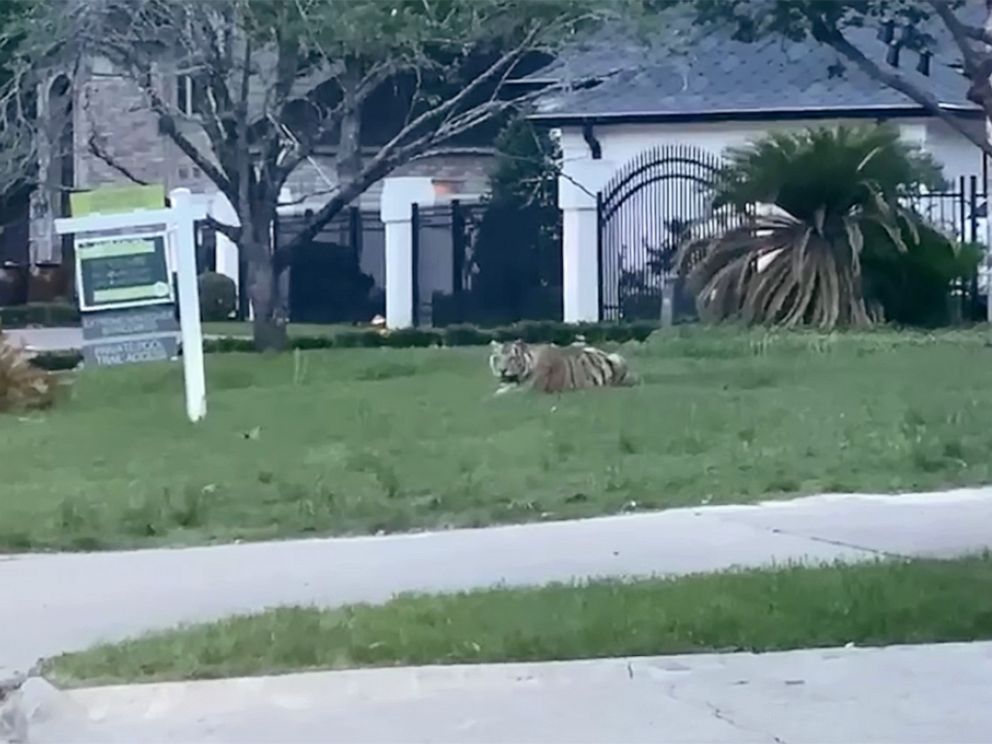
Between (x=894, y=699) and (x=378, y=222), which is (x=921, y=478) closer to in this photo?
(x=894, y=699)

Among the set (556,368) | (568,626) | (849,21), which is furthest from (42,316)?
(568,626)

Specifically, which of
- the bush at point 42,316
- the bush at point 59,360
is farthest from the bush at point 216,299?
the bush at point 59,360

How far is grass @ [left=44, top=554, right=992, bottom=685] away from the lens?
812 centimetres

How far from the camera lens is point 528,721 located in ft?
24.1

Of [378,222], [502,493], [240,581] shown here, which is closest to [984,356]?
[502,493]

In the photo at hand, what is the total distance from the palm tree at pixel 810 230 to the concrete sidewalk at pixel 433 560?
11399mm

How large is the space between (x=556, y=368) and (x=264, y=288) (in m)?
7.02

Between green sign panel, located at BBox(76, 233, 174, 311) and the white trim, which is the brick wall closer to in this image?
the white trim

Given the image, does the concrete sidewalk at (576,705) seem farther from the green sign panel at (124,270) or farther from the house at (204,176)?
the house at (204,176)

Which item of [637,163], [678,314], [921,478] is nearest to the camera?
[921,478]

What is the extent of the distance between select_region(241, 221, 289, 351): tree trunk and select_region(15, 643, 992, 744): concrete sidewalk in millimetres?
15736

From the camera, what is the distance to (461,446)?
14148mm

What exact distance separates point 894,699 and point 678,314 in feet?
61.5

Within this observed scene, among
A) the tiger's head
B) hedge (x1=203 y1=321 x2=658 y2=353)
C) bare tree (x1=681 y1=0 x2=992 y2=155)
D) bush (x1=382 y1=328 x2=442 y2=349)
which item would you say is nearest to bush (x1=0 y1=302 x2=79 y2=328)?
hedge (x1=203 y1=321 x2=658 y2=353)
